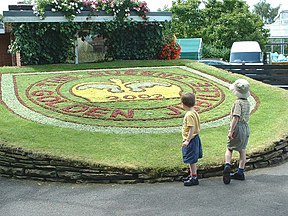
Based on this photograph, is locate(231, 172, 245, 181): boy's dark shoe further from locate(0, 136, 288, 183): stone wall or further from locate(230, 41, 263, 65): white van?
locate(230, 41, 263, 65): white van

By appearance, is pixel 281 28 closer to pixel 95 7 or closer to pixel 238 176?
pixel 95 7

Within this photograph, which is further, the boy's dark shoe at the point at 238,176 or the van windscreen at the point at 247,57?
the van windscreen at the point at 247,57

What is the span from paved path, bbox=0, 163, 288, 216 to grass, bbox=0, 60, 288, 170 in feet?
1.71

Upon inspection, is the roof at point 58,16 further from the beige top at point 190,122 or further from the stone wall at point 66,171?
the beige top at point 190,122

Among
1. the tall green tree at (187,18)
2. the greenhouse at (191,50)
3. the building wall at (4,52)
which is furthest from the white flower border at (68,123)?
the tall green tree at (187,18)

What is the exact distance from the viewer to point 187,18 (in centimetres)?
4278

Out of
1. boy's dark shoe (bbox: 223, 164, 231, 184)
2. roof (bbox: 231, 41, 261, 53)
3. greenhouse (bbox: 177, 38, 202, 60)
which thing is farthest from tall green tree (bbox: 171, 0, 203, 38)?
boy's dark shoe (bbox: 223, 164, 231, 184)

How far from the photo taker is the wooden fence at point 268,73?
16844mm

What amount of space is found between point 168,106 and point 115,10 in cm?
881

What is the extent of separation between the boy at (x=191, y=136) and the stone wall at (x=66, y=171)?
38 cm

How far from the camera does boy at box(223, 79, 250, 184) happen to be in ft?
20.3

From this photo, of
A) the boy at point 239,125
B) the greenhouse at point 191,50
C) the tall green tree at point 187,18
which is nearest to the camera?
the boy at point 239,125

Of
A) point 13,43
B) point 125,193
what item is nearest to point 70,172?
point 125,193

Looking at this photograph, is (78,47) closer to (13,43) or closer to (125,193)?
(13,43)
